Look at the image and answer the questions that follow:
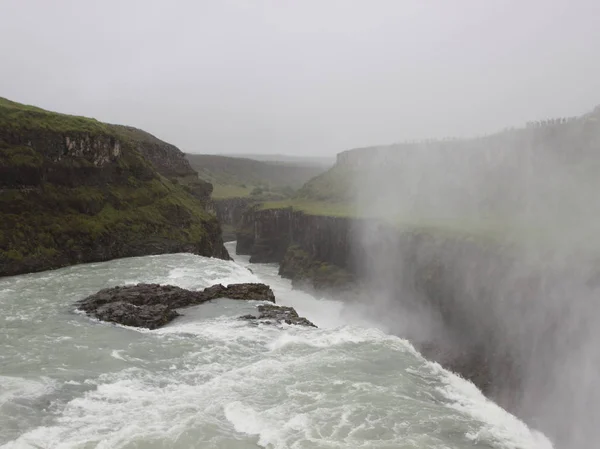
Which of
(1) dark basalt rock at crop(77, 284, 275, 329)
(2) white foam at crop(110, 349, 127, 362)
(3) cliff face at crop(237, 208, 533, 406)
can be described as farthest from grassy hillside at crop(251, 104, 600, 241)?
(2) white foam at crop(110, 349, 127, 362)

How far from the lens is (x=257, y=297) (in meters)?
32.8

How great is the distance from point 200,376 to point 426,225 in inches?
1861

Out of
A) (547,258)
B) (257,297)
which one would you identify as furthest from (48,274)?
(547,258)

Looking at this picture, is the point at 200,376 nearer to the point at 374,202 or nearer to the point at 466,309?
the point at 466,309

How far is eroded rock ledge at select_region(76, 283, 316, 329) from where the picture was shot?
2745cm

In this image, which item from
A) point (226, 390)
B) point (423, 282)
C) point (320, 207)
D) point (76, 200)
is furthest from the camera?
point (320, 207)

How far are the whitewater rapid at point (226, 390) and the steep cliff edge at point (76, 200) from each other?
20771 mm

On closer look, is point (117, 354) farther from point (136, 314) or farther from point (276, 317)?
point (276, 317)

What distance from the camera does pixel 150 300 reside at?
3020 centimetres

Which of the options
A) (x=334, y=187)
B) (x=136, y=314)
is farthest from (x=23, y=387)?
(x=334, y=187)

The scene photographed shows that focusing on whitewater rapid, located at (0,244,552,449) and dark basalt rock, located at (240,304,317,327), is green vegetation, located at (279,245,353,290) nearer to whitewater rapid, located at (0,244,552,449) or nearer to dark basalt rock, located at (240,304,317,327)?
dark basalt rock, located at (240,304,317,327)

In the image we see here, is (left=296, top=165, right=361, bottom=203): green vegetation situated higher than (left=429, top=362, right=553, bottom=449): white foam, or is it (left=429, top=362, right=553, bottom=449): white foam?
(left=296, top=165, right=361, bottom=203): green vegetation

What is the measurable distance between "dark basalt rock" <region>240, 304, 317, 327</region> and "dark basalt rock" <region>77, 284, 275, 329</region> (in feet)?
11.8

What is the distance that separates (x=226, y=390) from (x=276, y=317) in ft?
30.6
